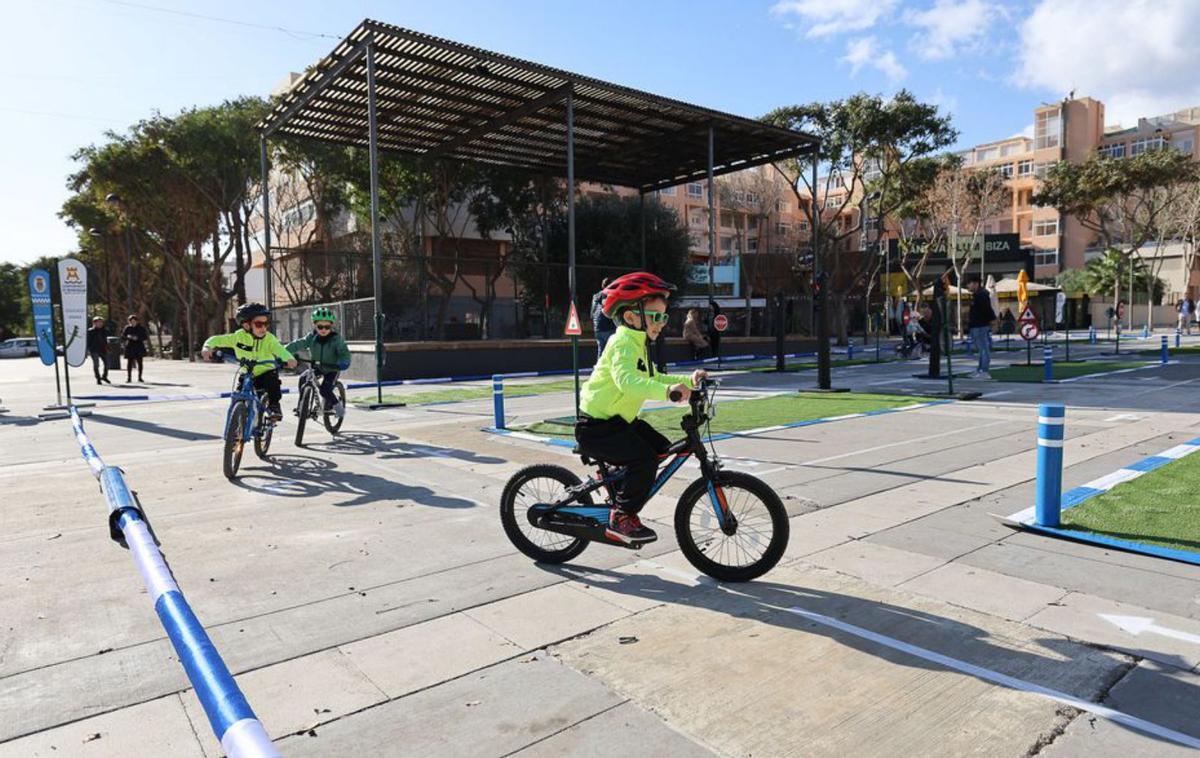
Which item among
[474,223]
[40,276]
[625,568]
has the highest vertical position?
[474,223]

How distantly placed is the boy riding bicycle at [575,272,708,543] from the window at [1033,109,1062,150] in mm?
76048

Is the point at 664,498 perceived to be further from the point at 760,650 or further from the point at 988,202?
the point at 988,202

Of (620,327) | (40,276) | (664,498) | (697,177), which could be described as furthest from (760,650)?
(697,177)

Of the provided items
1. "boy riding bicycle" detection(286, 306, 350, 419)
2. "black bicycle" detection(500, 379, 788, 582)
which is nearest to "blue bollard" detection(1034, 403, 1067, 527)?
"black bicycle" detection(500, 379, 788, 582)

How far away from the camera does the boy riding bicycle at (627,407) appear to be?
169 inches

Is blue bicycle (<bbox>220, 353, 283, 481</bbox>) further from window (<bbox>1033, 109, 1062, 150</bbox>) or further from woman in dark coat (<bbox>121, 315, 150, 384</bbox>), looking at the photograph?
window (<bbox>1033, 109, 1062, 150</bbox>)

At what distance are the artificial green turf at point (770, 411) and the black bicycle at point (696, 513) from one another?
4.82 metres

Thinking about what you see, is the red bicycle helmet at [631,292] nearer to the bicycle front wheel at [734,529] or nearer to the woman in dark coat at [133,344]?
the bicycle front wheel at [734,529]

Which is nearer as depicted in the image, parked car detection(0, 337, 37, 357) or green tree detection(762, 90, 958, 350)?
green tree detection(762, 90, 958, 350)

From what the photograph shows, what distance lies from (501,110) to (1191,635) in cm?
A: 2400

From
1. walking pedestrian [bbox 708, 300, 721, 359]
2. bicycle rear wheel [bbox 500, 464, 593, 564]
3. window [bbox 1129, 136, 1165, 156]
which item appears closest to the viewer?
bicycle rear wheel [bbox 500, 464, 593, 564]

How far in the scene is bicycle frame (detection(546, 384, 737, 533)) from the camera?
13.8ft

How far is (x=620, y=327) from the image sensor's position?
4355mm

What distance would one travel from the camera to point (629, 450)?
14.3ft
